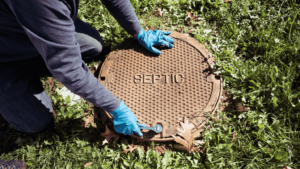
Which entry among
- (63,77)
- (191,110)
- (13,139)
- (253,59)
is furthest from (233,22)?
A: (13,139)

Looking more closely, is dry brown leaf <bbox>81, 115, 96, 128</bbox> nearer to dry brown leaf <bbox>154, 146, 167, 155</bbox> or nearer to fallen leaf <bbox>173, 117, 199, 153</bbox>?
dry brown leaf <bbox>154, 146, 167, 155</bbox>

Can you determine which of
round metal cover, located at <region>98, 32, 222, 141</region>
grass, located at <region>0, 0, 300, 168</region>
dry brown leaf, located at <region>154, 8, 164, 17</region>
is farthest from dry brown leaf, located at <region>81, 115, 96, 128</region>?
dry brown leaf, located at <region>154, 8, 164, 17</region>

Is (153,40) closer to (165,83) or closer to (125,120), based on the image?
(165,83)

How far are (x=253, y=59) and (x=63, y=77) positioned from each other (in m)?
2.08

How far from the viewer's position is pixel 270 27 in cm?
236

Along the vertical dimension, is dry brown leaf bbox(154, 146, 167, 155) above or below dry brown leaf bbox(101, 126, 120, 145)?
below

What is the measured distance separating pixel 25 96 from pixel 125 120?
1.04m

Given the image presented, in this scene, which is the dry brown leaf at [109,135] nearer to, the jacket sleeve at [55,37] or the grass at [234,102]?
the grass at [234,102]

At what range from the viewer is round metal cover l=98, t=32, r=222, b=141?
6.23ft

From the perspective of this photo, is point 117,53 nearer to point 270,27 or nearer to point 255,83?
point 255,83

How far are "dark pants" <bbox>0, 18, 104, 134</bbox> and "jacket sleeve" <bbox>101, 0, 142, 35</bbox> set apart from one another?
1.52ft

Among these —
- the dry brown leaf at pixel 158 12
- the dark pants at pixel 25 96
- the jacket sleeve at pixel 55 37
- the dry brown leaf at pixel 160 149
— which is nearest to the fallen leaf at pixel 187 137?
the dry brown leaf at pixel 160 149

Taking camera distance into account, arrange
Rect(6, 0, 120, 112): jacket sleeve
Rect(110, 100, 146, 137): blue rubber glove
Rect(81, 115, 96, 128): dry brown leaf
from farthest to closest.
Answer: Rect(81, 115, 96, 128): dry brown leaf < Rect(110, 100, 146, 137): blue rubber glove < Rect(6, 0, 120, 112): jacket sleeve

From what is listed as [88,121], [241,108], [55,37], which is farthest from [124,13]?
[241,108]
